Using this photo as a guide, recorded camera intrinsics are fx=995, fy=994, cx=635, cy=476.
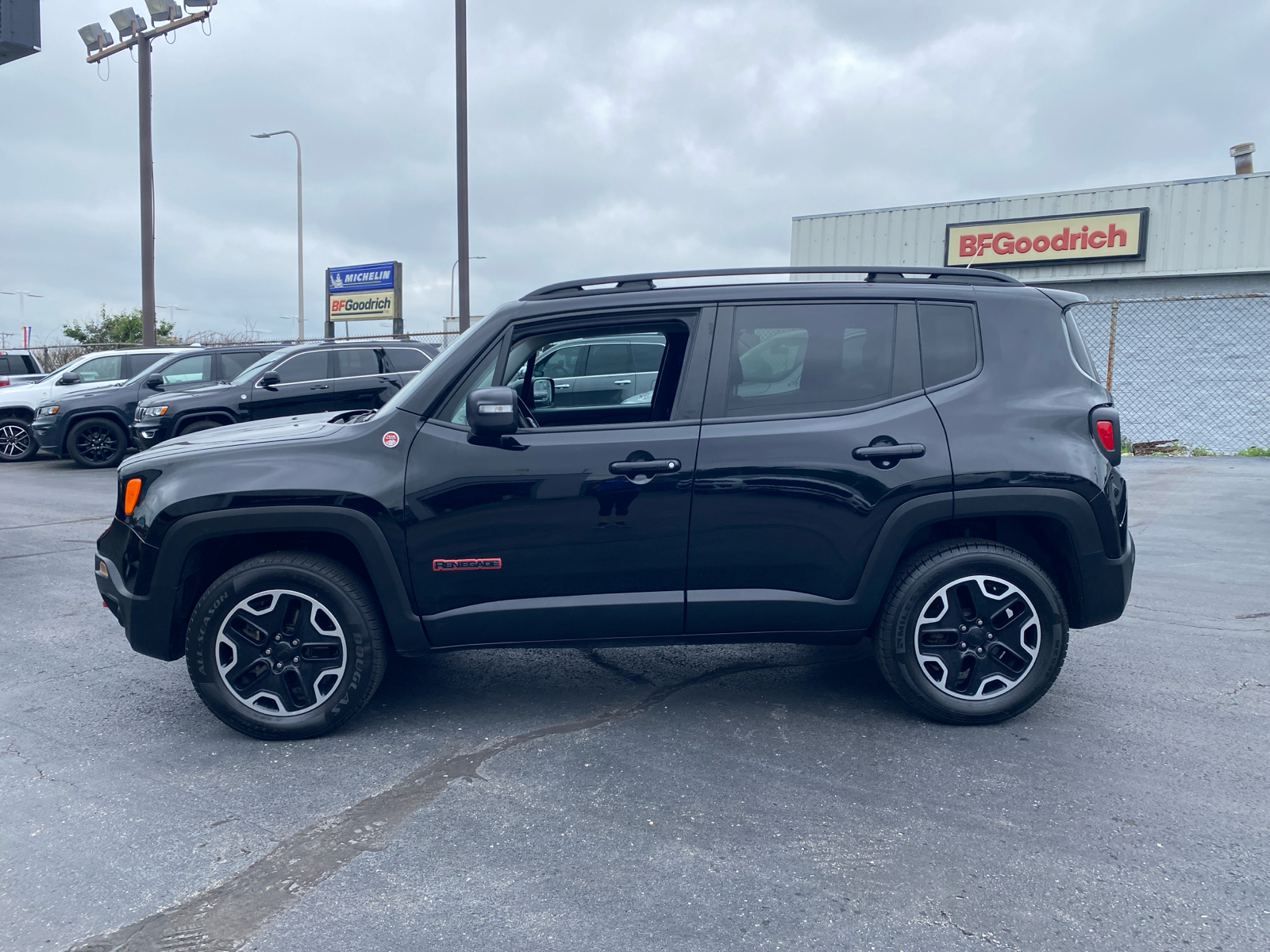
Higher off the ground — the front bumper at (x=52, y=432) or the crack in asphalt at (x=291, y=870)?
the front bumper at (x=52, y=432)

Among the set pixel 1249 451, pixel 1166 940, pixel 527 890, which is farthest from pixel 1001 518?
pixel 1249 451

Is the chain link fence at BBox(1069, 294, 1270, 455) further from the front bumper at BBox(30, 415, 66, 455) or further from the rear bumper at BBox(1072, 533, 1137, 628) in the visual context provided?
the front bumper at BBox(30, 415, 66, 455)

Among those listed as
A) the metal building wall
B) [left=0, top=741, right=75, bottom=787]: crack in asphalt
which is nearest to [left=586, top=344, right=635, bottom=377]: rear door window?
[left=0, top=741, right=75, bottom=787]: crack in asphalt

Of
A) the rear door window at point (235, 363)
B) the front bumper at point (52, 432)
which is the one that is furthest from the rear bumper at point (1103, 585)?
the front bumper at point (52, 432)

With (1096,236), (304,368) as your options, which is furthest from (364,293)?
(1096,236)

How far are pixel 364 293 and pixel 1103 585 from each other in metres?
34.1

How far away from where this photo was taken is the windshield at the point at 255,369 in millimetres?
13359

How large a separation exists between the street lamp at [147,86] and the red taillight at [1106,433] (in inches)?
877

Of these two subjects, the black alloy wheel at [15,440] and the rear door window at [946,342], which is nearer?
the rear door window at [946,342]

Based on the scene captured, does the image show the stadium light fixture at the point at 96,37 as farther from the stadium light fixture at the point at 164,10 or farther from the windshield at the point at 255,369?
the windshield at the point at 255,369

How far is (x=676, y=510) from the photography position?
12.9 feet

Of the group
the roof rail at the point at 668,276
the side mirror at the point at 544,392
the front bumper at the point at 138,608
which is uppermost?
the roof rail at the point at 668,276

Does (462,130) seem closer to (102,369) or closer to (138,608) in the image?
(102,369)

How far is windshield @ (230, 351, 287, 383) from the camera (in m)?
13.4
